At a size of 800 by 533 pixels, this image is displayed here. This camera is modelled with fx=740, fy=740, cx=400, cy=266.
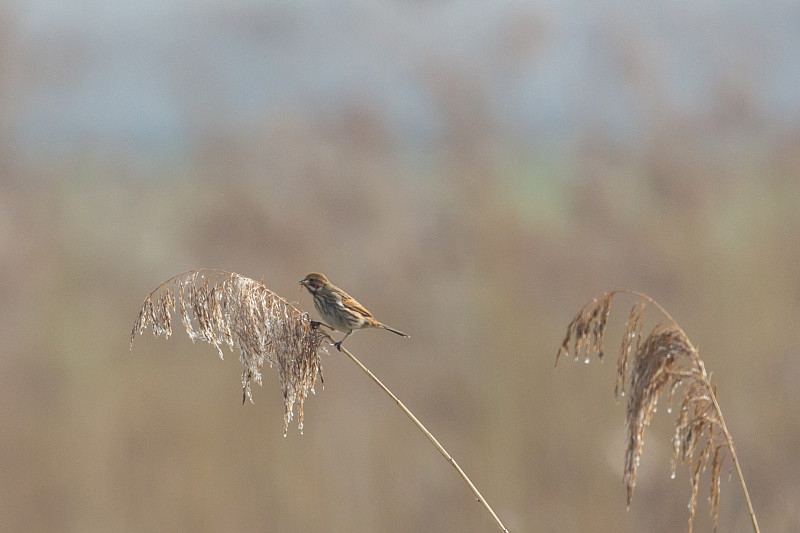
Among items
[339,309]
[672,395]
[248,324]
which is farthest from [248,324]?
[672,395]

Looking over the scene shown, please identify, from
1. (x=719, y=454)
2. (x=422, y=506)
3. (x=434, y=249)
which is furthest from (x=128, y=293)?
(x=719, y=454)

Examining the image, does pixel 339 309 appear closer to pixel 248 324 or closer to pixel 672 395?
Answer: pixel 248 324

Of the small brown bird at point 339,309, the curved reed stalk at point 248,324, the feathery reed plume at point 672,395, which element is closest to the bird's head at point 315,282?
the small brown bird at point 339,309

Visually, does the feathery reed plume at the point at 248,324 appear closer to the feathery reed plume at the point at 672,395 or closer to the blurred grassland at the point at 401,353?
the feathery reed plume at the point at 672,395

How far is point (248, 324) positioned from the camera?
1.39 meters

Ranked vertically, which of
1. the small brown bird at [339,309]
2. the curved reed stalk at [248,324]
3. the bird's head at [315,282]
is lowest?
the curved reed stalk at [248,324]

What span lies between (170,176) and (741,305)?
8.09 ft

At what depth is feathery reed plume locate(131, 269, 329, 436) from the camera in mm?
1387

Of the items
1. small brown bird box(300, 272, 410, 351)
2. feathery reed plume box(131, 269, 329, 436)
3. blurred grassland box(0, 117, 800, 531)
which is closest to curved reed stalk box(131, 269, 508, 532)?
feathery reed plume box(131, 269, 329, 436)

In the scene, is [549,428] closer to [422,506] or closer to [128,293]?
[422,506]

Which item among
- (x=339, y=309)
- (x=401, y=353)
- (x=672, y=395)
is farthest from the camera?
(x=401, y=353)

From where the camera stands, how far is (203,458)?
9.34 feet

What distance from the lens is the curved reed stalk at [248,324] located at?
4.55 feet

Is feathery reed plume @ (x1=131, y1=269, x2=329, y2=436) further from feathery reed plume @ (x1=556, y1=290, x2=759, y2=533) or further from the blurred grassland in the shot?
the blurred grassland
